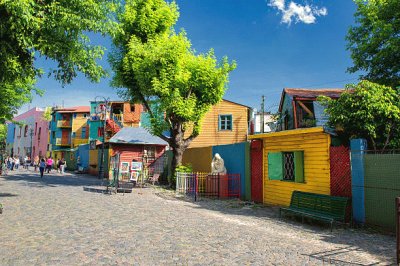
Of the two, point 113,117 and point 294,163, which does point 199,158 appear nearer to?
point 294,163

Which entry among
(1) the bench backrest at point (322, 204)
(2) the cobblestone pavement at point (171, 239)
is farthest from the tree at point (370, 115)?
(2) the cobblestone pavement at point (171, 239)

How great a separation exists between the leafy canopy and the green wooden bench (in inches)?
377

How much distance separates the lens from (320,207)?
31.6 feet

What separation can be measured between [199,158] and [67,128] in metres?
43.4

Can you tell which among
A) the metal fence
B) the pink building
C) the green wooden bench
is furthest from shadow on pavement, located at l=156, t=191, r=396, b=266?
the pink building

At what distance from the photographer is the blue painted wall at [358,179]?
9289mm

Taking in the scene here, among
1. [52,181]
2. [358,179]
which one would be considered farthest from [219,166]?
[52,181]

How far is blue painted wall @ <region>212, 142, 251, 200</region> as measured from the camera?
50.5 ft

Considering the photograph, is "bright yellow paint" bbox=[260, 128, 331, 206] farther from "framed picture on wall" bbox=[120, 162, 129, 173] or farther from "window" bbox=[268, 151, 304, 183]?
"framed picture on wall" bbox=[120, 162, 129, 173]

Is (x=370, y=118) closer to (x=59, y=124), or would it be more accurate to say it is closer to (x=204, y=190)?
(x=204, y=190)

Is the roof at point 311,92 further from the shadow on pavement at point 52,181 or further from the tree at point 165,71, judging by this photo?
the shadow on pavement at point 52,181

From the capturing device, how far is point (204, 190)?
56.4ft

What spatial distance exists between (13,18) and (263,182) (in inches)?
434

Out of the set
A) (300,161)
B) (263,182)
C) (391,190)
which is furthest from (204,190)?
(391,190)
